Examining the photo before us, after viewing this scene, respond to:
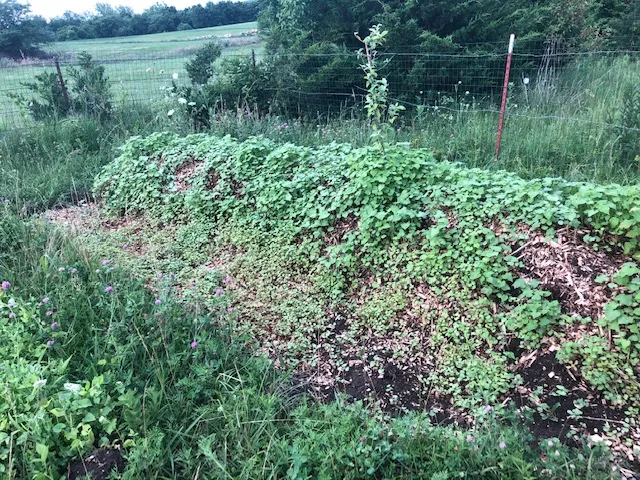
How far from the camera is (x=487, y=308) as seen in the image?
10.6 feet

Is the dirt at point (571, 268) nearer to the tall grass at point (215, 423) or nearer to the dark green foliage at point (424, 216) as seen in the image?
the dark green foliage at point (424, 216)

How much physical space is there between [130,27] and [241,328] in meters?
35.5

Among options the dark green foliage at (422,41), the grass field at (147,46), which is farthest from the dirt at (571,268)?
the grass field at (147,46)

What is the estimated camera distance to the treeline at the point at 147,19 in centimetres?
3228

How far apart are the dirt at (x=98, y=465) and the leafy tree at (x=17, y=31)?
82.0ft

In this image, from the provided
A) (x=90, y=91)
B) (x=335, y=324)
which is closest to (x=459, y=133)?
(x=335, y=324)

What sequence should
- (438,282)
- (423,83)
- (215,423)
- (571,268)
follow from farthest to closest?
(423,83) → (438,282) → (571,268) → (215,423)

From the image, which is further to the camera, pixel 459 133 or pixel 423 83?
pixel 423 83

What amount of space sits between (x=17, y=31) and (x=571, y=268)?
89.0ft

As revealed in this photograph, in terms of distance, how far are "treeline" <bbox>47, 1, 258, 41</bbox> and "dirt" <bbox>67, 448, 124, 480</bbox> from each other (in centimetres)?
3357

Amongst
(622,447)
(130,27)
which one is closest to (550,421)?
(622,447)

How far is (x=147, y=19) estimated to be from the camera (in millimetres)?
33906

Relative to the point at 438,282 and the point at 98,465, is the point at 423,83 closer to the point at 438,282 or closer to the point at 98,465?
the point at 438,282

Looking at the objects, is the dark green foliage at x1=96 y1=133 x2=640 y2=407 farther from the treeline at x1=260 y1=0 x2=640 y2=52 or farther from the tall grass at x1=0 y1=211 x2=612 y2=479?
the treeline at x1=260 y1=0 x2=640 y2=52
